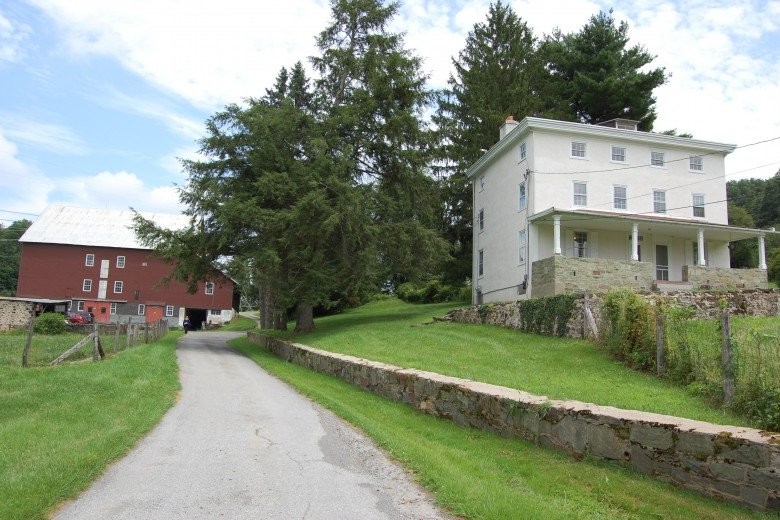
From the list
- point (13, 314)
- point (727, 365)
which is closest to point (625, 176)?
point (727, 365)

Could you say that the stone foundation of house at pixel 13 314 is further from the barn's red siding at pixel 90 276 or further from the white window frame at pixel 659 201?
the white window frame at pixel 659 201

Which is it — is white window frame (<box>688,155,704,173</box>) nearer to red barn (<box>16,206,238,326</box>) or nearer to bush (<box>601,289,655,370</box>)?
bush (<box>601,289,655,370</box>)

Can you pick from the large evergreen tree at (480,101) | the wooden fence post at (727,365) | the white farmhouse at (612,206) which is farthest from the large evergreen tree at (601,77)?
the wooden fence post at (727,365)

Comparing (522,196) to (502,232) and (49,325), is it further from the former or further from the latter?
(49,325)

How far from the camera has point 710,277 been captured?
2525cm

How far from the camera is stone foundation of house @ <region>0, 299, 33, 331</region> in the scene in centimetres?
4453

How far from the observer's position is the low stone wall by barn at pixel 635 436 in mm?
5617

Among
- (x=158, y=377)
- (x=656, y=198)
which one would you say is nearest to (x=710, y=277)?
(x=656, y=198)

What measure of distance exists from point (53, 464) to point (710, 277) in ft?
84.9

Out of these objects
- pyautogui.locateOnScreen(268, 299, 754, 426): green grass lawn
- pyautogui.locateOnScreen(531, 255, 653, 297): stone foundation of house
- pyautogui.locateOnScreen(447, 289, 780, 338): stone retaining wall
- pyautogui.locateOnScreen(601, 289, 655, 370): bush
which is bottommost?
pyautogui.locateOnScreen(268, 299, 754, 426): green grass lawn

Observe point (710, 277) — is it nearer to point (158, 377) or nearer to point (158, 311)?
point (158, 377)

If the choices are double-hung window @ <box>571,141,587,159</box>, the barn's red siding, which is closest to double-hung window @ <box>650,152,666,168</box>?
double-hung window @ <box>571,141,587,159</box>

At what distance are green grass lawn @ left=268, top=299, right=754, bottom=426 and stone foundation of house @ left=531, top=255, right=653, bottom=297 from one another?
144 inches

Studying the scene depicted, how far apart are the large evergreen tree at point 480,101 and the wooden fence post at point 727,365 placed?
27.3 meters
